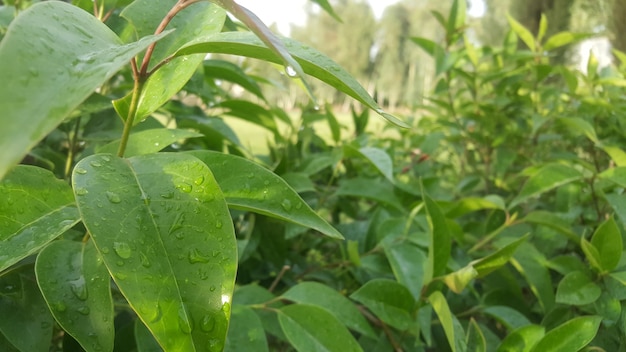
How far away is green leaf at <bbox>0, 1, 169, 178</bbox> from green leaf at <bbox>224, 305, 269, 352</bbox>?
231 mm

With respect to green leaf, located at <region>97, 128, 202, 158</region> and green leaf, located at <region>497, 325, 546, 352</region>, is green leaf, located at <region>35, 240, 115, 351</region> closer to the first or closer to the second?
green leaf, located at <region>97, 128, 202, 158</region>

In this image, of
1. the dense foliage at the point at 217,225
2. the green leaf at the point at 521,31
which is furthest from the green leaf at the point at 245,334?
the green leaf at the point at 521,31

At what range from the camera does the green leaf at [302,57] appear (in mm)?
246

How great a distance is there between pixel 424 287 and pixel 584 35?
0.60m

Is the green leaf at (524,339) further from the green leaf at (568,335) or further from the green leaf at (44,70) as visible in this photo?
the green leaf at (44,70)

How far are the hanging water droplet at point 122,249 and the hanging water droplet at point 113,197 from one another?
0.02 m

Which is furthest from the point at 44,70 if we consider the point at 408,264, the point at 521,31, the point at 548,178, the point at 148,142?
the point at 521,31

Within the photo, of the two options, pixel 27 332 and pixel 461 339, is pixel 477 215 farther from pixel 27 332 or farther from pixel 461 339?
pixel 27 332

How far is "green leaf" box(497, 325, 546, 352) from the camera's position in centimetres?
40

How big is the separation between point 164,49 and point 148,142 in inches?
2.6

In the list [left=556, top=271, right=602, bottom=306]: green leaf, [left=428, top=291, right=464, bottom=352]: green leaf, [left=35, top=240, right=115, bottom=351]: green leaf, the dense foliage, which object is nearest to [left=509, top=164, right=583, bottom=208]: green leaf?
the dense foliage

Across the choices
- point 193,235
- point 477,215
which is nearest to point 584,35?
point 477,215

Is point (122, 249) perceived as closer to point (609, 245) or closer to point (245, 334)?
point (245, 334)

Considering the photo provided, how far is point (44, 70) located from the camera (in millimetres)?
174
